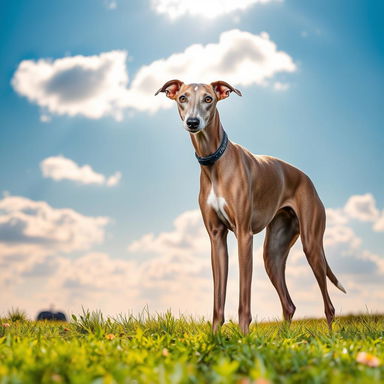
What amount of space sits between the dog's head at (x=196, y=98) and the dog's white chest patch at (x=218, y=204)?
89 cm

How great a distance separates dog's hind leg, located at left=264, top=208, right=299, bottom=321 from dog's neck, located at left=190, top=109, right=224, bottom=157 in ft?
6.74

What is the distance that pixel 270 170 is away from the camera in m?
7.39

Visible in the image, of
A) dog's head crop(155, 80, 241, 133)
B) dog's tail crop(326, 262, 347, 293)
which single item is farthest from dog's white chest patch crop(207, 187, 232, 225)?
dog's tail crop(326, 262, 347, 293)

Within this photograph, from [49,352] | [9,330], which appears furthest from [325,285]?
[49,352]

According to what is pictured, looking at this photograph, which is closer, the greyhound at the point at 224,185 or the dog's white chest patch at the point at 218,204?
the greyhound at the point at 224,185

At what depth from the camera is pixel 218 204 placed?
6.51 m

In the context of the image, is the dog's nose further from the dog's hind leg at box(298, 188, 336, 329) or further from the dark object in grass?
the dark object in grass

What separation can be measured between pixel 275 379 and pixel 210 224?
11.4ft

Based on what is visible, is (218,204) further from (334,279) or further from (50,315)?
(50,315)

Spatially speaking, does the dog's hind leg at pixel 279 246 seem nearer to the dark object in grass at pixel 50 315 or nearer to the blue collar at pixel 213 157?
the blue collar at pixel 213 157

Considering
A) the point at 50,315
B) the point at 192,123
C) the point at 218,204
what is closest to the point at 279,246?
the point at 218,204

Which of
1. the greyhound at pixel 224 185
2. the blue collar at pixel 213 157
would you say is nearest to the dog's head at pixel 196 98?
the greyhound at pixel 224 185

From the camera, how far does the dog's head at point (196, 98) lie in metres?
6.08

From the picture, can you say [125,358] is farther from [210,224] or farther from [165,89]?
[165,89]
